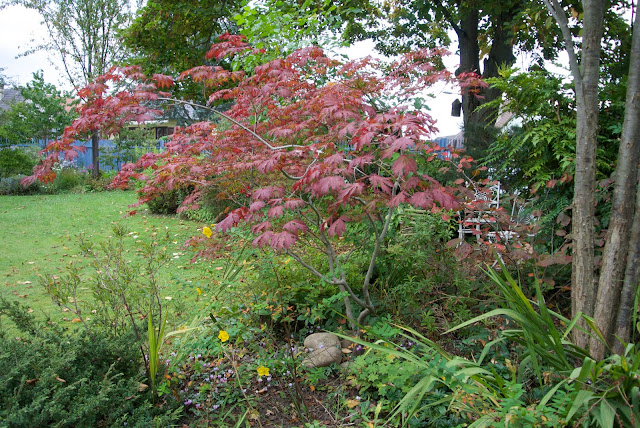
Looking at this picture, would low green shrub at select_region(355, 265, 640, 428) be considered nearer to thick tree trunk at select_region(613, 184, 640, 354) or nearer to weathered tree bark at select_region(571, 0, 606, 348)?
thick tree trunk at select_region(613, 184, 640, 354)

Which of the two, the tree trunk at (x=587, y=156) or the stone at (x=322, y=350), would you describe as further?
the stone at (x=322, y=350)

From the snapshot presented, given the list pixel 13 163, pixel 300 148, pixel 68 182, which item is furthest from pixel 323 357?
pixel 68 182

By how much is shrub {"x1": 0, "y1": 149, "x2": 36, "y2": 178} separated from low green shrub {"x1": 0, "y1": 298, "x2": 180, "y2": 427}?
1256cm

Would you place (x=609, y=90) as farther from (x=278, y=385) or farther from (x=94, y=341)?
(x=94, y=341)

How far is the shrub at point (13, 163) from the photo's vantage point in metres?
12.6

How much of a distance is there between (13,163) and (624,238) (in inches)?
580

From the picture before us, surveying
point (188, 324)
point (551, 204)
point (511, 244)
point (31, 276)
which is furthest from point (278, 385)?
point (31, 276)

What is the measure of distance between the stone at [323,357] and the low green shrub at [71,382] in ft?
2.77

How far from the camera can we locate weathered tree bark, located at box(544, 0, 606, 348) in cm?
245

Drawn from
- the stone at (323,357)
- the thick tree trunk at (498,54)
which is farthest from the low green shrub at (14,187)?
the stone at (323,357)

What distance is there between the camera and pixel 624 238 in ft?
7.81

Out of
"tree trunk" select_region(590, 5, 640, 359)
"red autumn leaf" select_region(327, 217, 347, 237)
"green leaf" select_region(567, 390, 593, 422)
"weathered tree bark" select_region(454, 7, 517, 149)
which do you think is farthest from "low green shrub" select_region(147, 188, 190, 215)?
"green leaf" select_region(567, 390, 593, 422)

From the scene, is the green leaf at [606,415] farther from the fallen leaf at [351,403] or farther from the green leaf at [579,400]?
the fallen leaf at [351,403]

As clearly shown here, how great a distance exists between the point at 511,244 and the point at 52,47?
19538 mm
